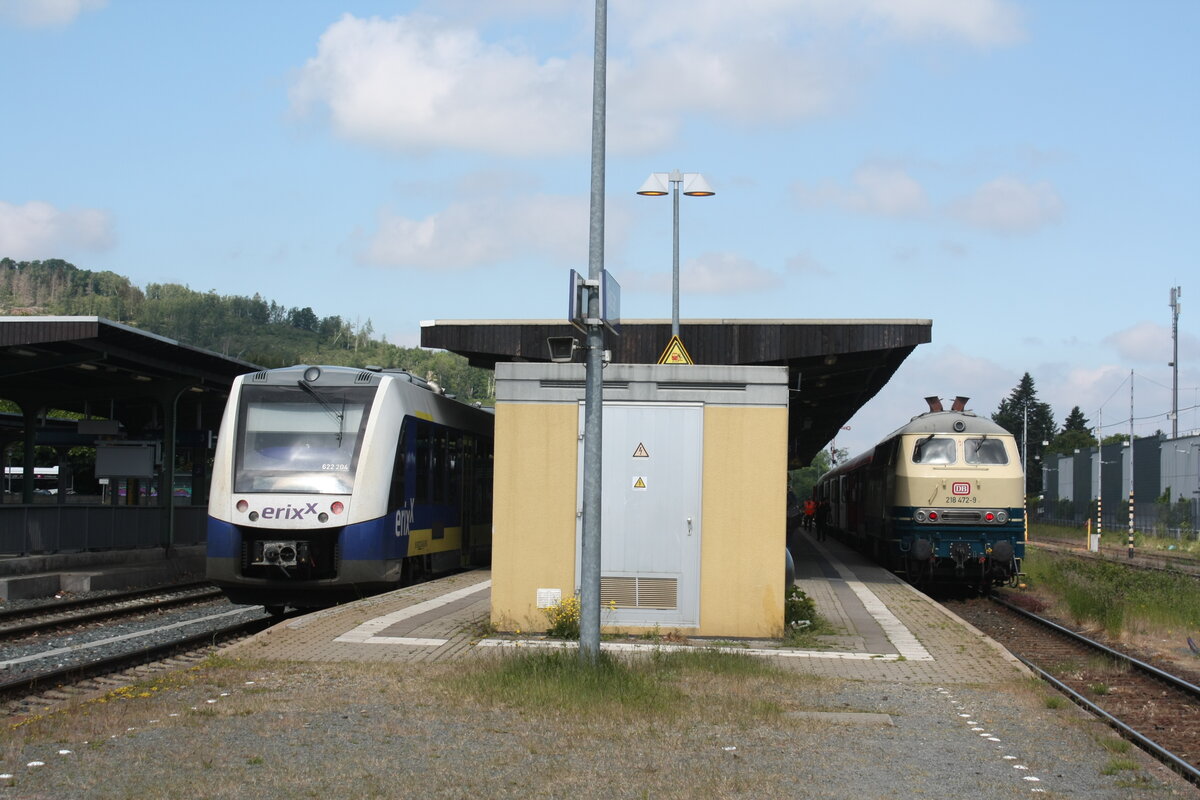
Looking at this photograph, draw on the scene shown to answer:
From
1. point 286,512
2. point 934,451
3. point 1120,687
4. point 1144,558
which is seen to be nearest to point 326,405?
point 286,512

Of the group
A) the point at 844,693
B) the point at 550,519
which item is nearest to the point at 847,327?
the point at 550,519

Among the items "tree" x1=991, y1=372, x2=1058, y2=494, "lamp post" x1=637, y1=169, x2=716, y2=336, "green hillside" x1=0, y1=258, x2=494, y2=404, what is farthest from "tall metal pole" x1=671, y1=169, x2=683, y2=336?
"tree" x1=991, y1=372, x2=1058, y2=494

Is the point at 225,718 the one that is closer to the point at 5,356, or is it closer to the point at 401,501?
the point at 401,501

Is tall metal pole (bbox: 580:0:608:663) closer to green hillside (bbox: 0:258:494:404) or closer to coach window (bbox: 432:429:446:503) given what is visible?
coach window (bbox: 432:429:446:503)

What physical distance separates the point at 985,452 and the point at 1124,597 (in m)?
3.57

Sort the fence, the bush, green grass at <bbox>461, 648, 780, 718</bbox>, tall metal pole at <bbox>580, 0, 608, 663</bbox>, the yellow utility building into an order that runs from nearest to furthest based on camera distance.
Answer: green grass at <bbox>461, 648, 780, 718</bbox>
tall metal pole at <bbox>580, 0, 608, 663</bbox>
the bush
the yellow utility building
the fence

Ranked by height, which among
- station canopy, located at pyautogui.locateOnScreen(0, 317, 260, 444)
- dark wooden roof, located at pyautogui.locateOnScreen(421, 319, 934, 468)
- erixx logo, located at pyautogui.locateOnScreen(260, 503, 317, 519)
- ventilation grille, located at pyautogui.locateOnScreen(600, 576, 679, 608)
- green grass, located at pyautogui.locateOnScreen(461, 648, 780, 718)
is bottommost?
green grass, located at pyautogui.locateOnScreen(461, 648, 780, 718)

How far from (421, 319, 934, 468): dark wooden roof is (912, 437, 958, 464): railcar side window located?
1.57 metres

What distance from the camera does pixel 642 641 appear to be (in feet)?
42.1

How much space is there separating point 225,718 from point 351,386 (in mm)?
8025

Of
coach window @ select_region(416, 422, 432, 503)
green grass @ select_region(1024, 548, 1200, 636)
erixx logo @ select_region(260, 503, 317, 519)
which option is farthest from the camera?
coach window @ select_region(416, 422, 432, 503)

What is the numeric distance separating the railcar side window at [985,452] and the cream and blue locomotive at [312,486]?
32.2 ft

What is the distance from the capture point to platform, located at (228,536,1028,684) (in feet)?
38.0

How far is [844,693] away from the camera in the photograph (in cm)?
1027
